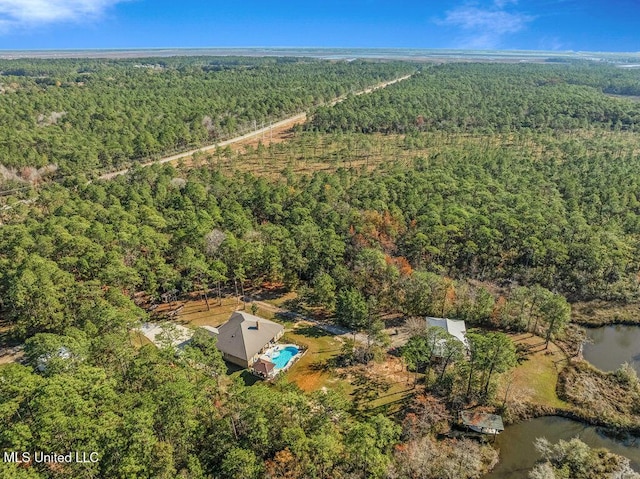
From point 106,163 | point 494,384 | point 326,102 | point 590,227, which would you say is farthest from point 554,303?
point 326,102

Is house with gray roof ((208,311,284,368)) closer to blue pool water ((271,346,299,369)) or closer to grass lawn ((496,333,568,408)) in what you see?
blue pool water ((271,346,299,369))

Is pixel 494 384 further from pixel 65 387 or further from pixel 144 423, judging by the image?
pixel 65 387

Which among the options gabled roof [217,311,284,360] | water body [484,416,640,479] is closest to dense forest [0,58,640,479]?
water body [484,416,640,479]

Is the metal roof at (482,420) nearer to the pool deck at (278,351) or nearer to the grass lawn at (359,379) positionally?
the grass lawn at (359,379)

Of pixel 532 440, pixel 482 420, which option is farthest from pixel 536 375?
pixel 482 420

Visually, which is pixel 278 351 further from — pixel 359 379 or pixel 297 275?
pixel 297 275

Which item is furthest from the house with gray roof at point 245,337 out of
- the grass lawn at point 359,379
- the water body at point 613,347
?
the water body at point 613,347
